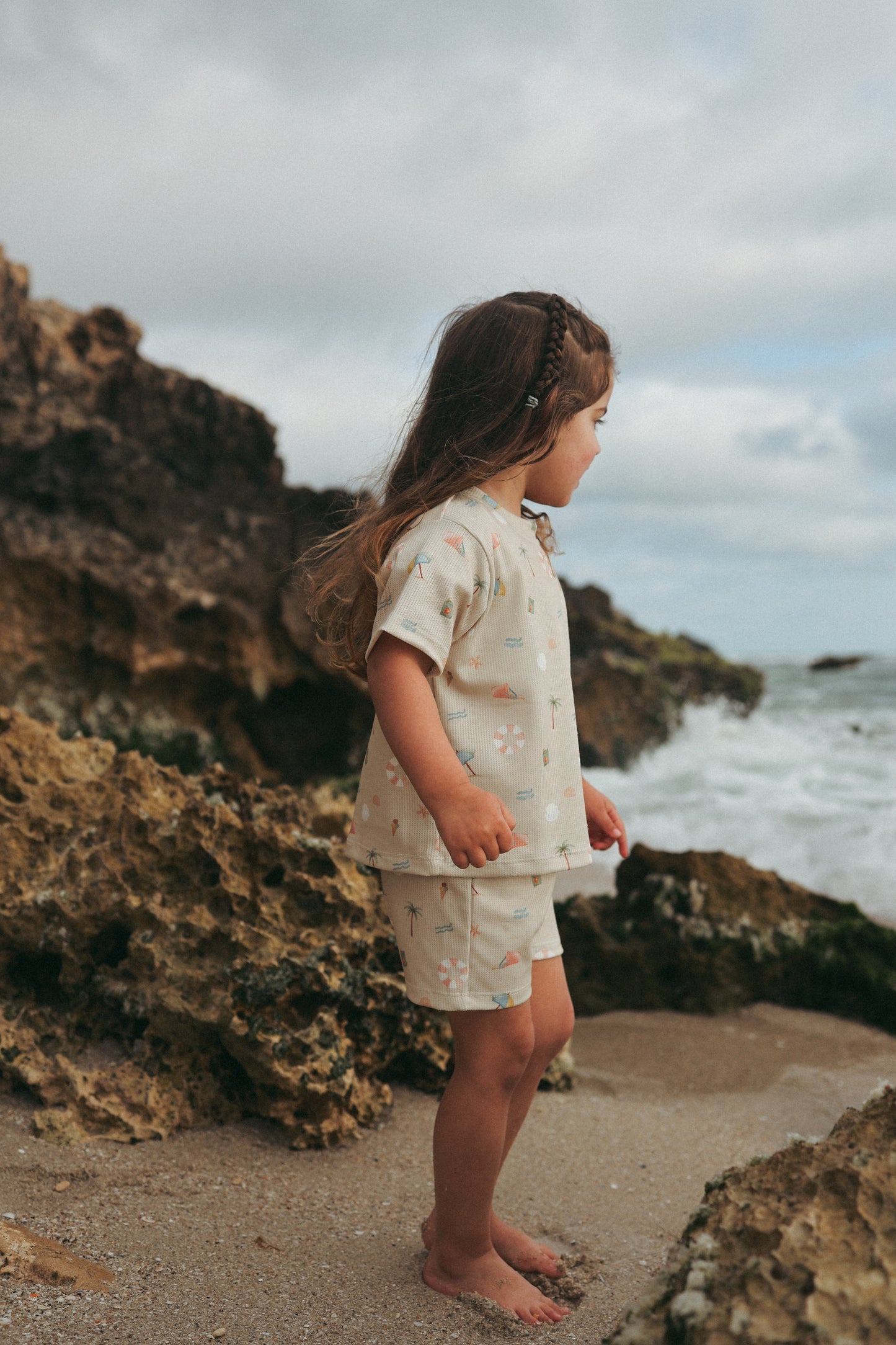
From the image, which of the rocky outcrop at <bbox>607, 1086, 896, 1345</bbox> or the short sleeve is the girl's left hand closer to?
the short sleeve

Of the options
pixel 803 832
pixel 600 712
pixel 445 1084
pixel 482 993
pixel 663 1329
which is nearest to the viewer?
pixel 663 1329

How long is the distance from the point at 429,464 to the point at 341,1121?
1651mm

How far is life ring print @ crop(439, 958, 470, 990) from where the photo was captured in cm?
207

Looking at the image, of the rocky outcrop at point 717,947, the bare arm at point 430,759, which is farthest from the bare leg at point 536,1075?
the rocky outcrop at point 717,947

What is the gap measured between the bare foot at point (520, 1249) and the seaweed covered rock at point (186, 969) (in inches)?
19.4

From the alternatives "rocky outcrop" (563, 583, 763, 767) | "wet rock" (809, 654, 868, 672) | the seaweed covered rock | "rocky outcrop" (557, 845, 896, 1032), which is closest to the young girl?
the seaweed covered rock

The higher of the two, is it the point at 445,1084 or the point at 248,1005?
the point at 248,1005

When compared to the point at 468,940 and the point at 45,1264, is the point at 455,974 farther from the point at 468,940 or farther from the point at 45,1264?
the point at 45,1264

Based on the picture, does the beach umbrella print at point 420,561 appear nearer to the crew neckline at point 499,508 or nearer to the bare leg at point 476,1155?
the crew neckline at point 499,508

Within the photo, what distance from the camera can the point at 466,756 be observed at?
6.91ft

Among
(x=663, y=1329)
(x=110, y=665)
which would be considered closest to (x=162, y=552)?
(x=110, y=665)

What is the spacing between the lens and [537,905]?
2188mm

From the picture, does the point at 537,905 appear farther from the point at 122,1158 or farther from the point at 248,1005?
the point at 122,1158

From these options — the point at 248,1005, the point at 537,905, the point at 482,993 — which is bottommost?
the point at 248,1005
